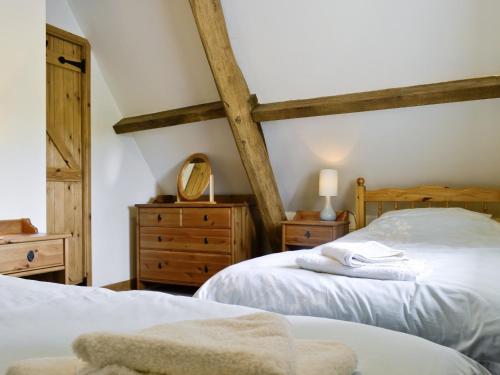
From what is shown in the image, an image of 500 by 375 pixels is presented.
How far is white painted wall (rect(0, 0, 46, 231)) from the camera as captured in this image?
2.29 meters

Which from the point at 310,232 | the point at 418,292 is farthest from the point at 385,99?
the point at 418,292

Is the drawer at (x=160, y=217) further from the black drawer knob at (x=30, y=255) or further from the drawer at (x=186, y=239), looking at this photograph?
the black drawer knob at (x=30, y=255)

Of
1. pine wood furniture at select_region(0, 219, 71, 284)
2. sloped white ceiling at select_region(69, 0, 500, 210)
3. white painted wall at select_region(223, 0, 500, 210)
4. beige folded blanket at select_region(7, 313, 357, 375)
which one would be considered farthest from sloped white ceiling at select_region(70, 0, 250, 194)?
beige folded blanket at select_region(7, 313, 357, 375)

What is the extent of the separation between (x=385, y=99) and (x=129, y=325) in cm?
223

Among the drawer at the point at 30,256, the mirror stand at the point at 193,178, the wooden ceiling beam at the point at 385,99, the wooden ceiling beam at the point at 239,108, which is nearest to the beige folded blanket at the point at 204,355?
the drawer at the point at 30,256

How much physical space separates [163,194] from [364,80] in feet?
7.87

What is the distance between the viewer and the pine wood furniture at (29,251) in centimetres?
197

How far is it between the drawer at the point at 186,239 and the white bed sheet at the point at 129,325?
7.27ft

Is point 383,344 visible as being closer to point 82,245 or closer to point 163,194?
point 82,245

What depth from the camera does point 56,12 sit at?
3.31 metres

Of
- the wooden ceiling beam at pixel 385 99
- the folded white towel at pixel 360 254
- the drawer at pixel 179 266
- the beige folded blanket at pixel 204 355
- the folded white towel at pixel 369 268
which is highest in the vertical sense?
the wooden ceiling beam at pixel 385 99

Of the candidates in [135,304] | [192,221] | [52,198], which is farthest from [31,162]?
[135,304]

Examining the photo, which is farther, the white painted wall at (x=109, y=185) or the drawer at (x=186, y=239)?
the white painted wall at (x=109, y=185)

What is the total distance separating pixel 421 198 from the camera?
304 cm
